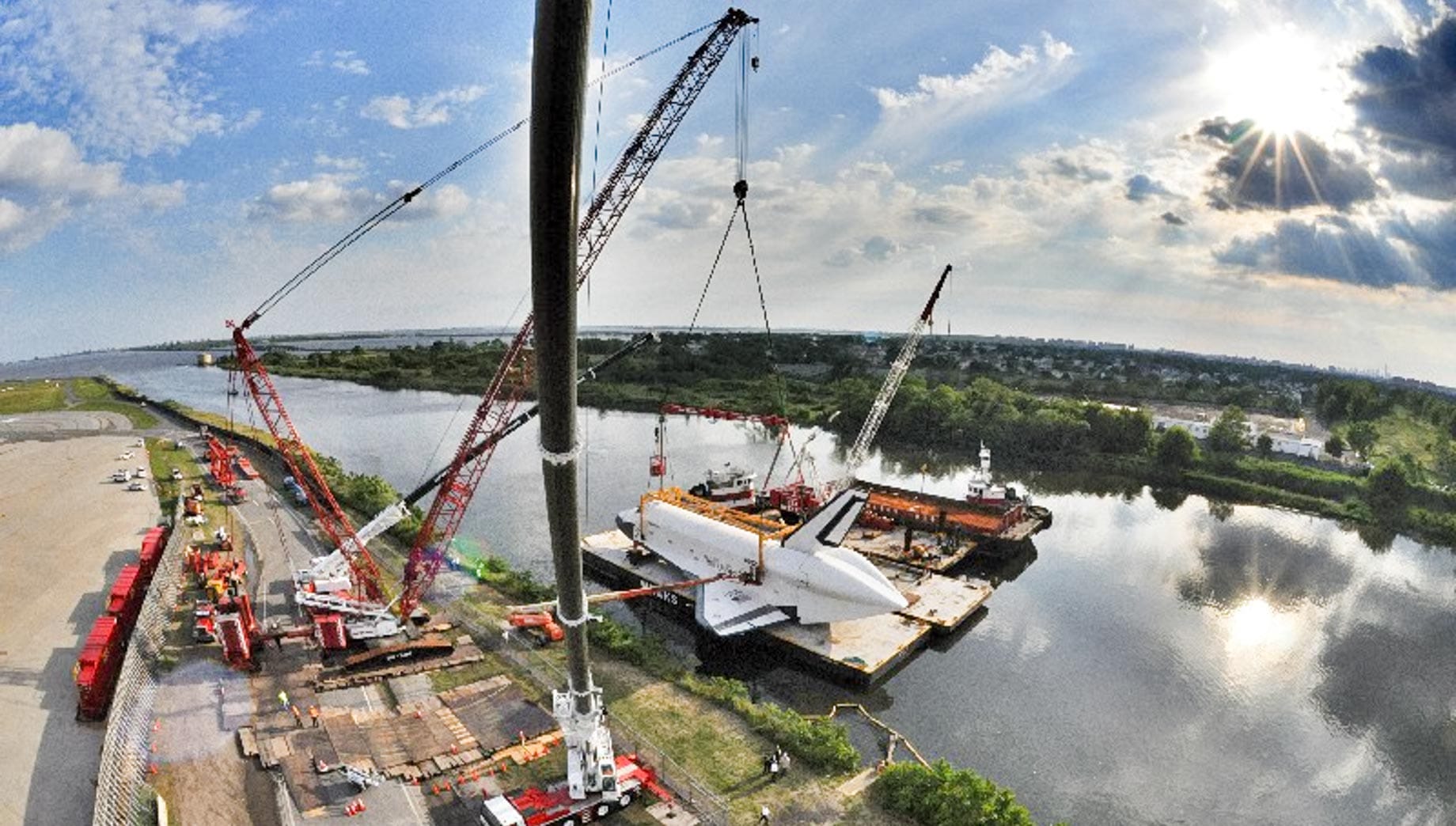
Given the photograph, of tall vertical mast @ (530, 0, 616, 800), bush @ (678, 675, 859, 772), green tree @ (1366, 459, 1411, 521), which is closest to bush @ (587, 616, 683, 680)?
bush @ (678, 675, 859, 772)

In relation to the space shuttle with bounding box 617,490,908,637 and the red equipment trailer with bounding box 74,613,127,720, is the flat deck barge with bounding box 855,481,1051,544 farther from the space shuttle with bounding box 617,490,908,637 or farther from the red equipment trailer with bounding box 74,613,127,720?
the red equipment trailer with bounding box 74,613,127,720

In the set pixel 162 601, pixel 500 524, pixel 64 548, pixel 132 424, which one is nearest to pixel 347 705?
pixel 162 601

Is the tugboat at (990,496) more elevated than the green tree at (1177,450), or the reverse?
the green tree at (1177,450)

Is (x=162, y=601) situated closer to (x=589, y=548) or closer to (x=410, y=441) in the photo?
(x=589, y=548)

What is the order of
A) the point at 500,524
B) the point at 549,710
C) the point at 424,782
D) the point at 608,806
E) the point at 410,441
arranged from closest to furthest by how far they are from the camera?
the point at 608,806 → the point at 424,782 → the point at 549,710 → the point at 500,524 → the point at 410,441

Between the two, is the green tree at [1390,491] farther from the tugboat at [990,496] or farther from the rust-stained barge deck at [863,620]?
the rust-stained barge deck at [863,620]

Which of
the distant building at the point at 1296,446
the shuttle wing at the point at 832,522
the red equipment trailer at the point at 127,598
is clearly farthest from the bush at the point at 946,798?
the distant building at the point at 1296,446
